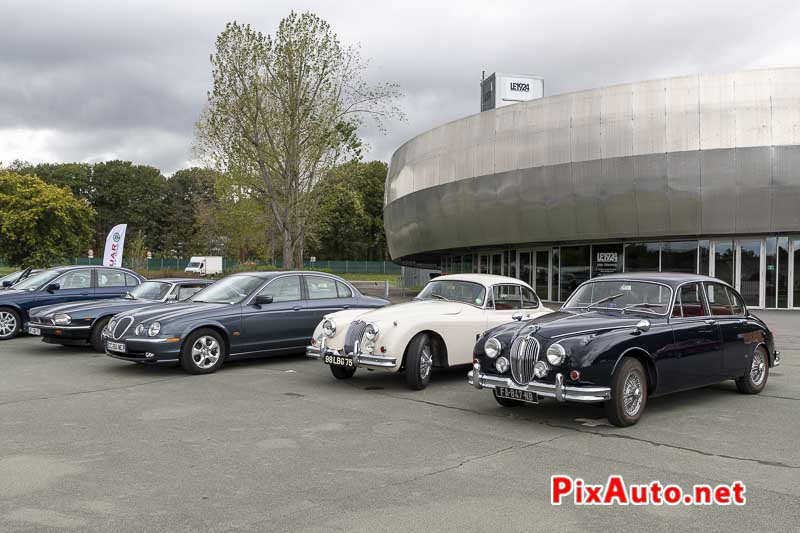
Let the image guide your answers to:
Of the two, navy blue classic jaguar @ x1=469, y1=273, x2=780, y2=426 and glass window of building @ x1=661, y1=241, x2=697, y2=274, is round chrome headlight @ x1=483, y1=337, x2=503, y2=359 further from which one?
glass window of building @ x1=661, y1=241, x2=697, y2=274

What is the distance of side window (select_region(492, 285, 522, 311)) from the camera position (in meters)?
10.3

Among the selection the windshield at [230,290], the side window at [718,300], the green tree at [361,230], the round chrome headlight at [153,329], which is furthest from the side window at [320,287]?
the green tree at [361,230]

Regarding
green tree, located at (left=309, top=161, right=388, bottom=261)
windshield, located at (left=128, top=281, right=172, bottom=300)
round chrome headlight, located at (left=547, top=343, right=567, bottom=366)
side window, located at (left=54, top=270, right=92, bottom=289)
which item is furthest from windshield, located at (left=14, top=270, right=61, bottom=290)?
green tree, located at (left=309, top=161, right=388, bottom=261)

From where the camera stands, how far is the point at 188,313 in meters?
10.5

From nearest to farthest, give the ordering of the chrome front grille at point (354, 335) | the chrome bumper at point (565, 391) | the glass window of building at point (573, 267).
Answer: the chrome bumper at point (565, 391), the chrome front grille at point (354, 335), the glass window of building at point (573, 267)

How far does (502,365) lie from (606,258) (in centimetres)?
2358

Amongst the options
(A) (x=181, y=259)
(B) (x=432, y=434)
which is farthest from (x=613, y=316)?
(A) (x=181, y=259)

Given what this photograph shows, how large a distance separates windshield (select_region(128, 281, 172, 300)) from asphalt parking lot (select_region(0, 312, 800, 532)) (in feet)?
13.2

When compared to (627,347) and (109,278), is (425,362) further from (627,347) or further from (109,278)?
(109,278)

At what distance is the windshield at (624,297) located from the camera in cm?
791

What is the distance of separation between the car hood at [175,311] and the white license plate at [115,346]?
1.43ft

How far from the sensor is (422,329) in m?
9.07

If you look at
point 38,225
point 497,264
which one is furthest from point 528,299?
point 38,225

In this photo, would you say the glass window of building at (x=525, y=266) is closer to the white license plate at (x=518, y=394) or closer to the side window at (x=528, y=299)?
the side window at (x=528, y=299)
